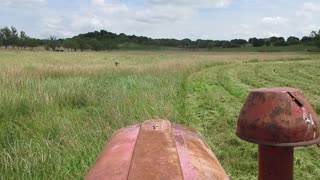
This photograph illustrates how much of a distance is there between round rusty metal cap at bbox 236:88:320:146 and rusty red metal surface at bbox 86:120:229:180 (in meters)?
0.60

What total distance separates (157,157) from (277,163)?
1031 millimetres

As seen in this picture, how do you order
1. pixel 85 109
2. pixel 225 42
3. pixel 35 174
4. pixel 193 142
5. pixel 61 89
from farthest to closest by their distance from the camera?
1. pixel 225 42
2. pixel 61 89
3. pixel 85 109
4. pixel 35 174
5. pixel 193 142

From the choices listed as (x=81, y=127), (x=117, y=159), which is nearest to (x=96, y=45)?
(x=81, y=127)

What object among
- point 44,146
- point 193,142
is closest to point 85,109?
point 44,146

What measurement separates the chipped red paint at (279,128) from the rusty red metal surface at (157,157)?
1.98ft

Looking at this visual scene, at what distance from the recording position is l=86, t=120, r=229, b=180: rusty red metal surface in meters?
1.20

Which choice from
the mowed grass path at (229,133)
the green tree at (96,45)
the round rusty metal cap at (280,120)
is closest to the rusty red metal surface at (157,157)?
the round rusty metal cap at (280,120)

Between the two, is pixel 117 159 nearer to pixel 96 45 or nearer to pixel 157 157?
pixel 157 157

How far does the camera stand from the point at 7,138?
512 cm

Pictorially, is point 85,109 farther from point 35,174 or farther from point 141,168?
point 141,168

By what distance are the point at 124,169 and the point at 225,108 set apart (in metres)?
7.29

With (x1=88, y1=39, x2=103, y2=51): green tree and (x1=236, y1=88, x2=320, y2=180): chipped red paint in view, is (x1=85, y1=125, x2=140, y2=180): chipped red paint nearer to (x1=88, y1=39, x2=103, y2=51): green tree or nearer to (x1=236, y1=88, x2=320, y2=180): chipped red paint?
(x1=236, y1=88, x2=320, y2=180): chipped red paint

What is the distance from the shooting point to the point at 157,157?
4.16 ft

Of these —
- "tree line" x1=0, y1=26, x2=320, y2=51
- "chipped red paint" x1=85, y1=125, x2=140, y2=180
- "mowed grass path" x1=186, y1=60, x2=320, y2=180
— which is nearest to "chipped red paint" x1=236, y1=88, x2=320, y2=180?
"chipped red paint" x1=85, y1=125, x2=140, y2=180
